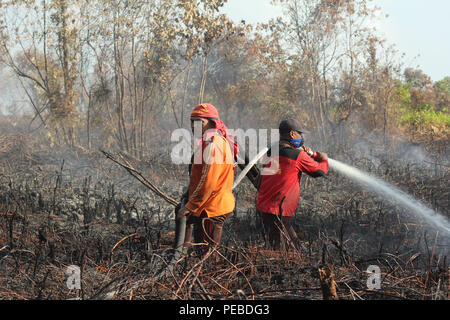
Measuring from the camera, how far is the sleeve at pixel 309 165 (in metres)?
4.09

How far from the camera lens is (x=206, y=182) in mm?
3553

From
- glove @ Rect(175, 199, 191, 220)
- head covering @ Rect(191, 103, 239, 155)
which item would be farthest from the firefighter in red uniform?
glove @ Rect(175, 199, 191, 220)

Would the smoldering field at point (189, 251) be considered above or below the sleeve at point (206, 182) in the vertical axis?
below

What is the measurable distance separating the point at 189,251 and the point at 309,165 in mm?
1377

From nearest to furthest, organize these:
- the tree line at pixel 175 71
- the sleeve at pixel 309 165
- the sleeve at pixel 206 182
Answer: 1. the sleeve at pixel 206 182
2. the sleeve at pixel 309 165
3. the tree line at pixel 175 71

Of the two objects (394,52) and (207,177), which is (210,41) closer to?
(394,52)

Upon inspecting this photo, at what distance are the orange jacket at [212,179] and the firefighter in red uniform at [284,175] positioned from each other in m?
0.56

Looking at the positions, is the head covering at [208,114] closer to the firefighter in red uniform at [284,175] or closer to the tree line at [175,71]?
the firefighter in red uniform at [284,175]

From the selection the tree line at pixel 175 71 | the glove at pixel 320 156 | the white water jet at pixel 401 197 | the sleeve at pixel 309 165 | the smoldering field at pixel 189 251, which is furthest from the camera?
the tree line at pixel 175 71

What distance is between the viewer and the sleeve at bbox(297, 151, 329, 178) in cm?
409

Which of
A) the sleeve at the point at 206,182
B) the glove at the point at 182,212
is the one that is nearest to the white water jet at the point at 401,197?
the sleeve at the point at 206,182

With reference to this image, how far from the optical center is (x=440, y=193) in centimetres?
664

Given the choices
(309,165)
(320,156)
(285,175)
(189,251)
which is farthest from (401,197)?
(189,251)

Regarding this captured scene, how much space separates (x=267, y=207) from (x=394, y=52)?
10.6 metres
